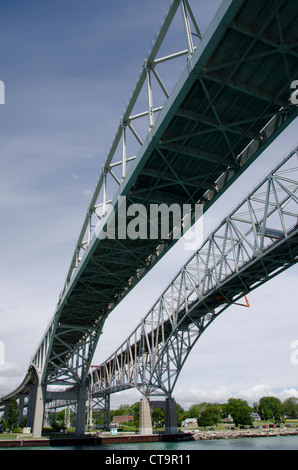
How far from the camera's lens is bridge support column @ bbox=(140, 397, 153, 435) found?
49741mm

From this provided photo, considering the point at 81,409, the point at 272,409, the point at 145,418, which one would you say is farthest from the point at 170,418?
the point at 272,409

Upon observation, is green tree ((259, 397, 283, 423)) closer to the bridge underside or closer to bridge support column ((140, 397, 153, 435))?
bridge support column ((140, 397, 153, 435))

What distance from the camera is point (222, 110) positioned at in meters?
17.1

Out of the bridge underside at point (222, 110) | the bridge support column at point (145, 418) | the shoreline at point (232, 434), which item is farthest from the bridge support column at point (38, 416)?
the bridge underside at point (222, 110)

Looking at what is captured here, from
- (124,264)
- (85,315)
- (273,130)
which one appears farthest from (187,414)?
(273,130)

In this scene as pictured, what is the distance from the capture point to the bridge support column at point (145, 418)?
49741 millimetres

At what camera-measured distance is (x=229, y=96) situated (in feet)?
53.7

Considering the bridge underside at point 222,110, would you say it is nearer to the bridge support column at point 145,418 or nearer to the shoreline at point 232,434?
the bridge support column at point 145,418

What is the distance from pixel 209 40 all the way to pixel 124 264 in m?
21.2

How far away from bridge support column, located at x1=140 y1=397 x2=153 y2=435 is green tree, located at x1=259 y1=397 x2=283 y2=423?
289ft

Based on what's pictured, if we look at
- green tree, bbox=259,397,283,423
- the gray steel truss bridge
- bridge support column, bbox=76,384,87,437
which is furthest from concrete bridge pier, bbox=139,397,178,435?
green tree, bbox=259,397,283,423

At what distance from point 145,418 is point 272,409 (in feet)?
309

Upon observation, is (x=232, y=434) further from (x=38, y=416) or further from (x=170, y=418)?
(x=38, y=416)

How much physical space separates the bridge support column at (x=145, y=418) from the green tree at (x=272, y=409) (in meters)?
88.0
